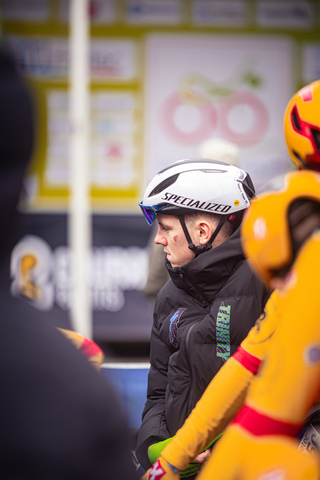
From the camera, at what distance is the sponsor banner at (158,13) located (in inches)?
329

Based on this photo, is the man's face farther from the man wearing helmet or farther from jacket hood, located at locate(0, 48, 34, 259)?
jacket hood, located at locate(0, 48, 34, 259)

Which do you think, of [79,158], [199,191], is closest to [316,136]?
[199,191]

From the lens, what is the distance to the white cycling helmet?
2.25 metres

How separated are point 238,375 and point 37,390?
2.61ft

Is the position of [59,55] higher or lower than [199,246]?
higher

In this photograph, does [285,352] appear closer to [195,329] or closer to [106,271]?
[195,329]

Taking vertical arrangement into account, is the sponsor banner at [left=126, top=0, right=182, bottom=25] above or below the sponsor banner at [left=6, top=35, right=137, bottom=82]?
above

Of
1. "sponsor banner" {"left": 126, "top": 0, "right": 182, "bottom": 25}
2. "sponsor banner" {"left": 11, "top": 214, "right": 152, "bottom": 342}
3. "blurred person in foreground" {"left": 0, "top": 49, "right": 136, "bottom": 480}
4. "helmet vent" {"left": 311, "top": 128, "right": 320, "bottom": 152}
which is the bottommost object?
"sponsor banner" {"left": 11, "top": 214, "right": 152, "bottom": 342}

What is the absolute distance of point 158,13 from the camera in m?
8.38

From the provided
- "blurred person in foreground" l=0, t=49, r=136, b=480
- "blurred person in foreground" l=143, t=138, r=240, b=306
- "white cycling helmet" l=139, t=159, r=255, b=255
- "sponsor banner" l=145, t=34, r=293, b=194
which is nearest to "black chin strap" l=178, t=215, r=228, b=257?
"white cycling helmet" l=139, t=159, r=255, b=255

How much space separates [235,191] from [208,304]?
1.23 ft

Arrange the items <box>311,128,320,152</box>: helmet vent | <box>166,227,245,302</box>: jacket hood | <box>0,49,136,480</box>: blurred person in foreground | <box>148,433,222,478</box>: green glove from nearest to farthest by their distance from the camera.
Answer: <box>0,49,136,480</box>: blurred person in foreground < <box>311,128,320,152</box>: helmet vent < <box>148,433,222,478</box>: green glove < <box>166,227,245,302</box>: jacket hood

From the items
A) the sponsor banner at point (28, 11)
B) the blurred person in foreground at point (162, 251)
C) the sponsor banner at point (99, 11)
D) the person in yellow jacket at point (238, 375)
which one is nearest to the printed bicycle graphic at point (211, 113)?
the sponsor banner at point (99, 11)

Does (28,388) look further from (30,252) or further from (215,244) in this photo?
(30,252)
